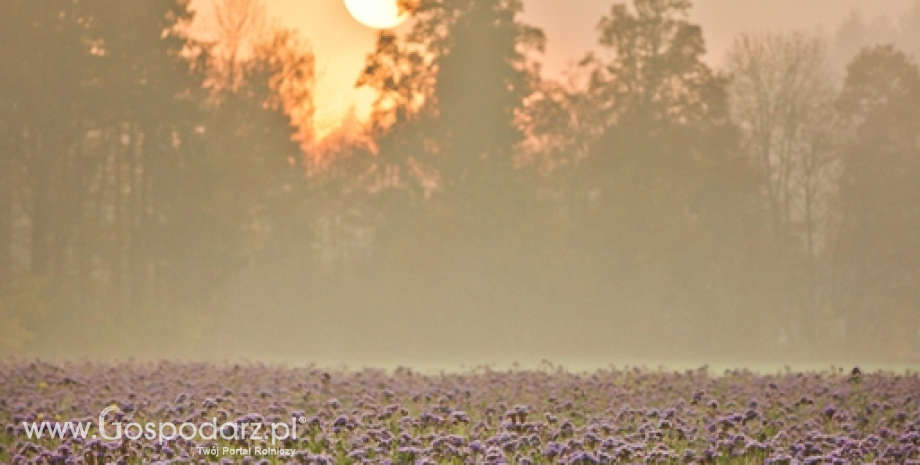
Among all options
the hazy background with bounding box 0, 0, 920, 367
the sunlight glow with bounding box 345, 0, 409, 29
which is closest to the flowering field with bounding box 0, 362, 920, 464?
the hazy background with bounding box 0, 0, 920, 367

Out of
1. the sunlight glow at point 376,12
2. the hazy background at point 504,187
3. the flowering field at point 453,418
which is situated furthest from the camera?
the sunlight glow at point 376,12

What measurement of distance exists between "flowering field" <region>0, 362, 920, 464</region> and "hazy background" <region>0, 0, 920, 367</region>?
92.1 ft

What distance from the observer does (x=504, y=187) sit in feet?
187

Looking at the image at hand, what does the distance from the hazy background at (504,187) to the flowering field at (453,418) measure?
92.1ft

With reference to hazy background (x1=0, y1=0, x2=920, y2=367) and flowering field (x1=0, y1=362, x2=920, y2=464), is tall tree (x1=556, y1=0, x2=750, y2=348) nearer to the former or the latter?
hazy background (x1=0, y1=0, x2=920, y2=367)

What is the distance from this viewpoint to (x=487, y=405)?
691 inches

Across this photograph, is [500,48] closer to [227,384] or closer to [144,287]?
[144,287]

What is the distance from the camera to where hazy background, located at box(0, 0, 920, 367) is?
50062mm

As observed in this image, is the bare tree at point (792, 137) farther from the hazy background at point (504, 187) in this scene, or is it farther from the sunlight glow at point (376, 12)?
the sunlight glow at point (376, 12)

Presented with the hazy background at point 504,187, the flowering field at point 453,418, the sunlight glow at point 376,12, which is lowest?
the flowering field at point 453,418

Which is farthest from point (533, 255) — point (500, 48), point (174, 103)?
point (174, 103)

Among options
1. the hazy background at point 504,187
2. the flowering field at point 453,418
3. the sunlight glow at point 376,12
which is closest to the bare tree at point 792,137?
the hazy background at point 504,187

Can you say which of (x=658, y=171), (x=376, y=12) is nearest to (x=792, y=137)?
(x=658, y=171)

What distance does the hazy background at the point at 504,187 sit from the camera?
5006 centimetres
